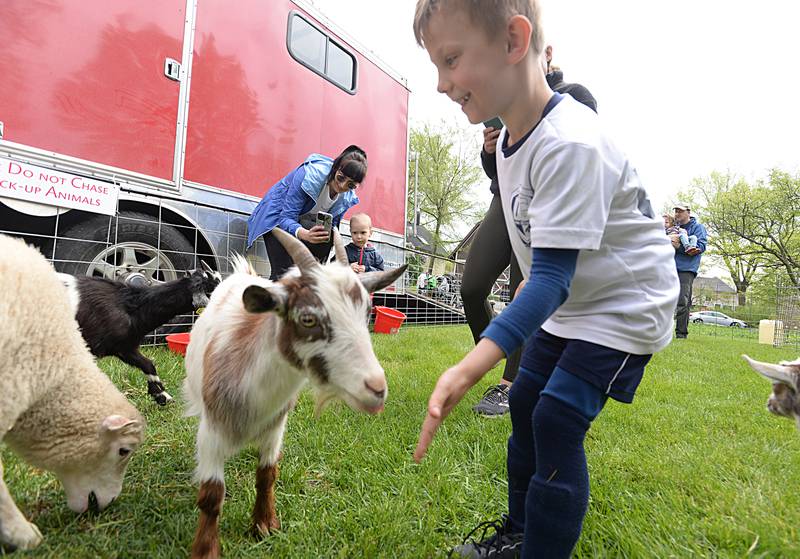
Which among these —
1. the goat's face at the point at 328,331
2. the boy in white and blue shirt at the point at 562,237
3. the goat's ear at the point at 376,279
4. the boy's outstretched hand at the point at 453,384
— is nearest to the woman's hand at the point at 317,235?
the goat's ear at the point at 376,279

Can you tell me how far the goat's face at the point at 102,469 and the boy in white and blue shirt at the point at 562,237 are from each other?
5.80 ft

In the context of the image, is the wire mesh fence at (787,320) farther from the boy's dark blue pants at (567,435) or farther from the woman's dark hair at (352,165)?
the boy's dark blue pants at (567,435)

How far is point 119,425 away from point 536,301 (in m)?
1.91

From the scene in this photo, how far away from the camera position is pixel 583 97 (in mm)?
2213

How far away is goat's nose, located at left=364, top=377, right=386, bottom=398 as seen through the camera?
151cm

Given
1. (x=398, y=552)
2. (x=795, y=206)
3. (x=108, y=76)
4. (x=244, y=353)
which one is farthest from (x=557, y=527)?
(x=795, y=206)

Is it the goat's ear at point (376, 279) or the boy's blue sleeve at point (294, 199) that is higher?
the boy's blue sleeve at point (294, 199)

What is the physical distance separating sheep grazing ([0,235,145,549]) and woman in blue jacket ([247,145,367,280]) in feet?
7.11

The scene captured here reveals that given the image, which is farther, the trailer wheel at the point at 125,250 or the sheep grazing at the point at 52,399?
the trailer wheel at the point at 125,250

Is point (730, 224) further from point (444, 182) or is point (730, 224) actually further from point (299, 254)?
point (299, 254)

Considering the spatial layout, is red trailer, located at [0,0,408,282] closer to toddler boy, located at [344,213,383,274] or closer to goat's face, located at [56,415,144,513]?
toddler boy, located at [344,213,383,274]

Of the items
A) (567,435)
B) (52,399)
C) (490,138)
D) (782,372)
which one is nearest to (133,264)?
(52,399)

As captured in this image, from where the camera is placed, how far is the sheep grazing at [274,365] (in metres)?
1.60

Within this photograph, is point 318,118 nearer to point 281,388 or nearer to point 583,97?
point 583,97
